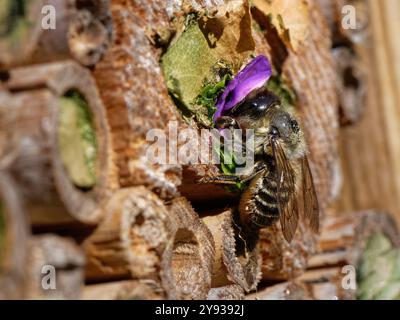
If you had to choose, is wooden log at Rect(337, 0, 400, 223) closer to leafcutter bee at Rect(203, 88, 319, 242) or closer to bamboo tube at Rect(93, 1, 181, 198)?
leafcutter bee at Rect(203, 88, 319, 242)

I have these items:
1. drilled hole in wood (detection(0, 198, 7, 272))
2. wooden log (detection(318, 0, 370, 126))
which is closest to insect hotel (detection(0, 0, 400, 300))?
drilled hole in wood (detection(0, 198, 7, 272))

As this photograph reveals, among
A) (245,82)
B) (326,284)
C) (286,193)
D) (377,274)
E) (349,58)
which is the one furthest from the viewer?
(349,58)

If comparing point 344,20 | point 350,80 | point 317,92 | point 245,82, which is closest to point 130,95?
point 245,82

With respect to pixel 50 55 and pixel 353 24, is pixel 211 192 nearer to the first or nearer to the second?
pixel 50 55

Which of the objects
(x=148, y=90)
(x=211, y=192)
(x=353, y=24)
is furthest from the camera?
(x=353, y=24)

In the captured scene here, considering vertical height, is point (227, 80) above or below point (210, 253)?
above

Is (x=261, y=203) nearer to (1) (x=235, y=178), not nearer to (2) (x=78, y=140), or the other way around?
(1) (x=235, y=178)

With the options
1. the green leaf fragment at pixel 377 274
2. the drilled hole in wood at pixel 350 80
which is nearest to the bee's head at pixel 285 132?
the green leaf fragment at pixel 377 274

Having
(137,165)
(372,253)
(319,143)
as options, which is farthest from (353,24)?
(137,165)
